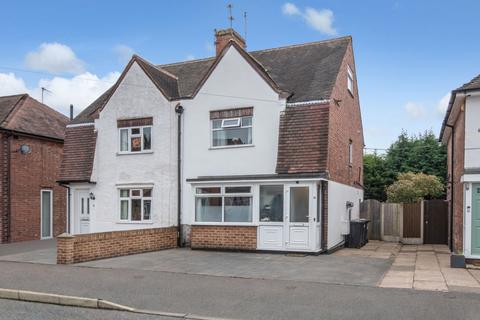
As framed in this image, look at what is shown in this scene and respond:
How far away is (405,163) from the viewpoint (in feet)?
118

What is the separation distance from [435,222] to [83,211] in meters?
14.6

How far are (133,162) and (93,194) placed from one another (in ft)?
7.29

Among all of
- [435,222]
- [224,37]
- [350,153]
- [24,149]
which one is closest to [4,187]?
[24,149]

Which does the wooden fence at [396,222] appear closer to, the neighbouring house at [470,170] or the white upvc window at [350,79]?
the white upvc window at [350,79]

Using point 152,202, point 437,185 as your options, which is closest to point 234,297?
point 152,202

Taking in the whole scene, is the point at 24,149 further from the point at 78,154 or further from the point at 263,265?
the point at 263,265

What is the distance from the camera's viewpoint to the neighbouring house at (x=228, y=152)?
48.5 ft

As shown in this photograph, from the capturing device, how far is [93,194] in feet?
60.8

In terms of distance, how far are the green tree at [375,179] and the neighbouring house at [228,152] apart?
15724mm

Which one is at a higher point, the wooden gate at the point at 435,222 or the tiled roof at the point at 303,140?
the tiled roof at the point at 303,140

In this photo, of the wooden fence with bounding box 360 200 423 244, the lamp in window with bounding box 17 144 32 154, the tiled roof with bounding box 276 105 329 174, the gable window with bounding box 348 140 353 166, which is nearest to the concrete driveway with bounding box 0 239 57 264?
the lamp in window with bounding box 17 144 32 154

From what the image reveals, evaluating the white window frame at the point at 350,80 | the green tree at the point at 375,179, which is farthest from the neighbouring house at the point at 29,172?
the green tree at the point at 375,179

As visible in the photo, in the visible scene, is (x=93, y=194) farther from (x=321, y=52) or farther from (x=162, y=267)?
(x=321, y=52)

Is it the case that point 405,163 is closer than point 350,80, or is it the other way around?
point 350,80
